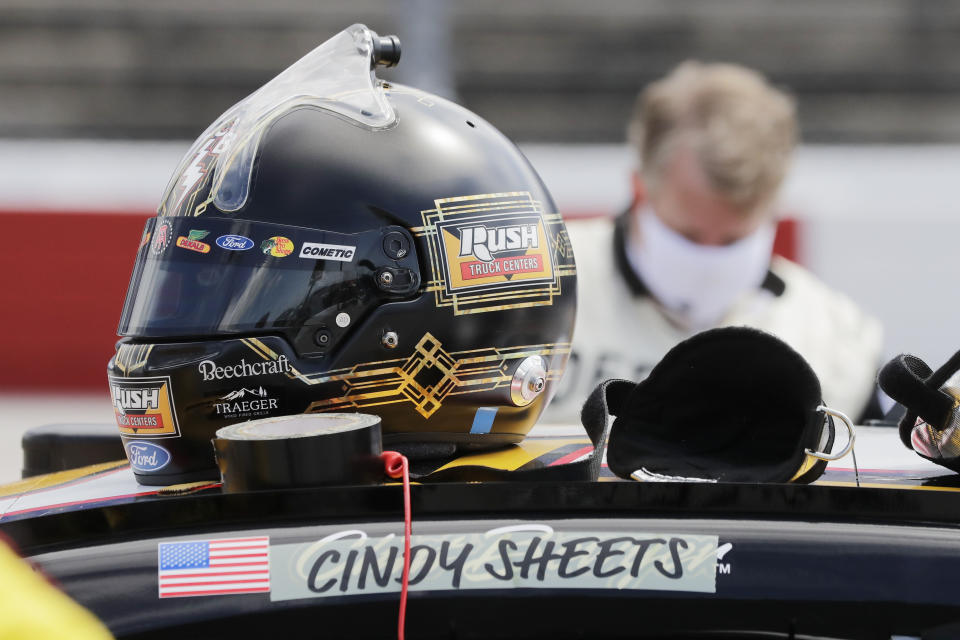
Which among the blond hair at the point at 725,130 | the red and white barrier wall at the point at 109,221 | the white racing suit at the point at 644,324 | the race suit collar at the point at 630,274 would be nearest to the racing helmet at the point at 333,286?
the white racing suit at the point at 644,324

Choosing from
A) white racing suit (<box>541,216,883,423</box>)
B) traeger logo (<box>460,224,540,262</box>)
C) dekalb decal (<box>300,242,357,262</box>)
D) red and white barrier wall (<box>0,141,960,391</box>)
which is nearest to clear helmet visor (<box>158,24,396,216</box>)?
dekalb decal (<box>300,242,357,262</box>)

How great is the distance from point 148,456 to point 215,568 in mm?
398

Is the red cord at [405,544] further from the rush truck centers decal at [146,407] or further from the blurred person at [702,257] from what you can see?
the blurred person at [702,257]

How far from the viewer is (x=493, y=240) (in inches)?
67.5

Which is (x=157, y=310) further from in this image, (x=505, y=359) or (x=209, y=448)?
(x=505, y=359)

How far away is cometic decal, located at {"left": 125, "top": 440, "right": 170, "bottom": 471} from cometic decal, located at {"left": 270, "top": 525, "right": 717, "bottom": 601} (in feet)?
1.34

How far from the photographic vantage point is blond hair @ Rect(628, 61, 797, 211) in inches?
165

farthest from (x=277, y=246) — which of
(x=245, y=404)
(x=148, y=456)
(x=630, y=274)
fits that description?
(x=630, y=274)

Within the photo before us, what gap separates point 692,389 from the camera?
154cm

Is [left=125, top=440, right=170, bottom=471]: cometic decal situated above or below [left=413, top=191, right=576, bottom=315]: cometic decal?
below

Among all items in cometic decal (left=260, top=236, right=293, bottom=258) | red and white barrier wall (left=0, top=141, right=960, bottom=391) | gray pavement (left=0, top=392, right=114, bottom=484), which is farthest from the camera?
red and white barrier wall (left=0, top=141, right=960, bottom=391)

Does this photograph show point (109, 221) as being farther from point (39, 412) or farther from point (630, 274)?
point (630, 274)

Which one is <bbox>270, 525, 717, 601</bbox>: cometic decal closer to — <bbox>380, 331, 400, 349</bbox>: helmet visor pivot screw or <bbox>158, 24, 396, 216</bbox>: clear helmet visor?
<bbox>380, 331, 400, 349</bbox>: helmet visor pivot screw

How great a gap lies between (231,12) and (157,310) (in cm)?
1423
